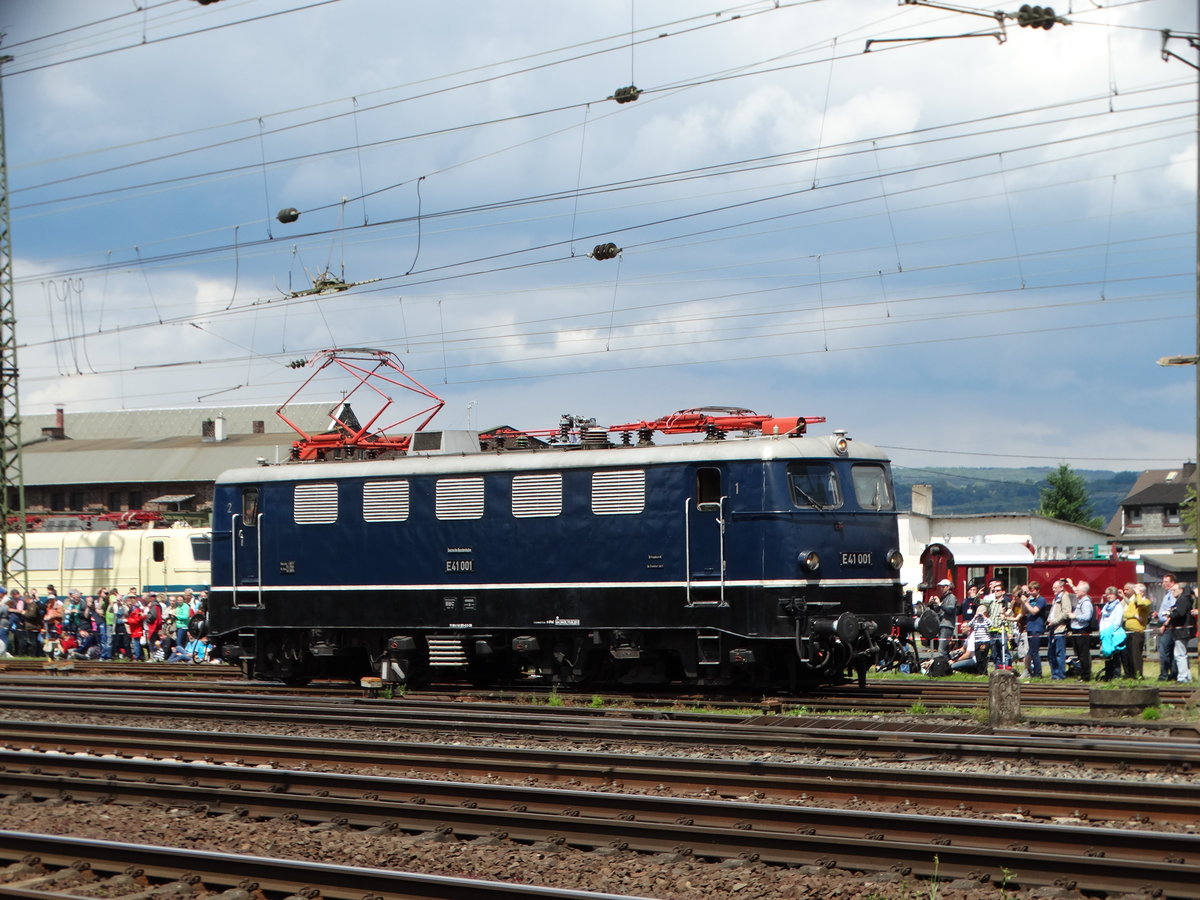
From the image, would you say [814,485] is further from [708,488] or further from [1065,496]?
[1065,496]

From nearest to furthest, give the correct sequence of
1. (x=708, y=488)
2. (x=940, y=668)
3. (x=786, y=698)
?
(x=708, y=488) → (x=786, y=698) → (x=940, y=668)

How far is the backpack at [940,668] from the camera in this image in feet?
84.4

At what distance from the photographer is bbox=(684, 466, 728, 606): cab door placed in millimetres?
19828

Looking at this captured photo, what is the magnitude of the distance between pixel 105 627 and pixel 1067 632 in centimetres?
2297

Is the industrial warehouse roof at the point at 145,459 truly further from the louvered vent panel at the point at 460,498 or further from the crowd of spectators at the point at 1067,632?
the louvered vent panel at the point at 460,498

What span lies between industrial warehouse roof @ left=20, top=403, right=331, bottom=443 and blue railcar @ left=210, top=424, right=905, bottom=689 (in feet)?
228

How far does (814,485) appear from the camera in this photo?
65.5 feet

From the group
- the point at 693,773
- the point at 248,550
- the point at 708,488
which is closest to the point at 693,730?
the point at 693,773

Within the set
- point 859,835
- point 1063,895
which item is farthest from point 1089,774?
point 1063,895

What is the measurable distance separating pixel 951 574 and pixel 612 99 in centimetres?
1917

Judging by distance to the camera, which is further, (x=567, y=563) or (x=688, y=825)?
(x=567, y=563)

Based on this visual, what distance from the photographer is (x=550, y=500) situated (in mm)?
21234

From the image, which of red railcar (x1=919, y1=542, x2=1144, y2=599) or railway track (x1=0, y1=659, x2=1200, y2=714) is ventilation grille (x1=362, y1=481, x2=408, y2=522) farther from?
red railcar (x1=919, y1=542, x2=1144, y2=599)

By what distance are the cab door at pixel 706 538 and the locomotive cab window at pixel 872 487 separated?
2096mm
